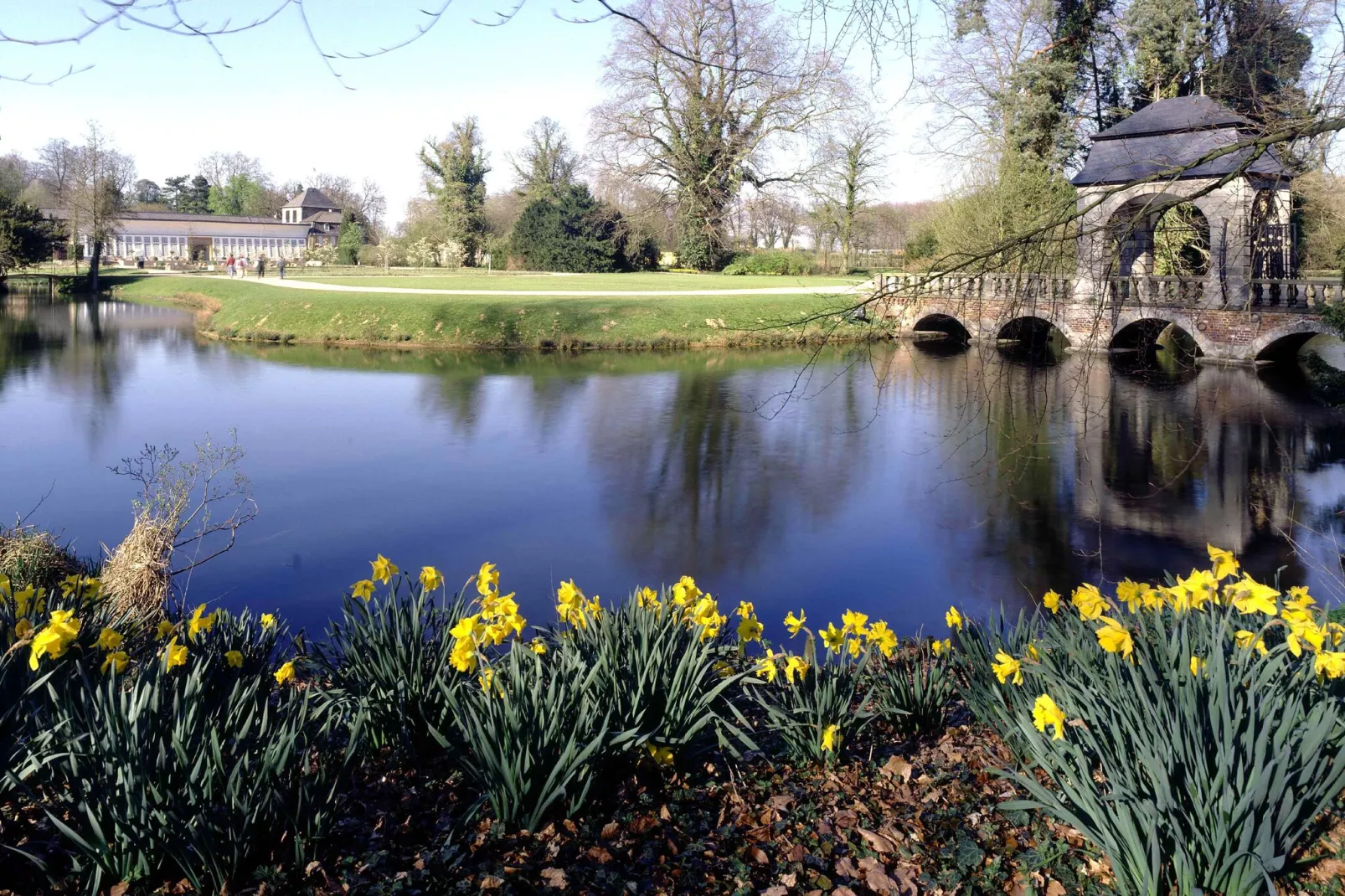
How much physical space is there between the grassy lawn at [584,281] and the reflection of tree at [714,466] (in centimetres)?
1282

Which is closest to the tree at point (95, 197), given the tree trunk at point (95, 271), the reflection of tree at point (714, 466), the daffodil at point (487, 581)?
the tree trunk at point (95, 271)

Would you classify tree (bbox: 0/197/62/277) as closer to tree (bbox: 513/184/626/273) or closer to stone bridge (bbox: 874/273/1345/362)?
tree (bbox: 513/184/626/273)

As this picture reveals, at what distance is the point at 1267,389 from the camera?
16844 mm

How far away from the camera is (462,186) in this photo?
48.2 m

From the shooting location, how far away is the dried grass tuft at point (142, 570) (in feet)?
20.3

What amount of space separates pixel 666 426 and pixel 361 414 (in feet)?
14.6

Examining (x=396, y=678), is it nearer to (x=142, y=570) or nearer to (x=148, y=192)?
(x=142, y=570)

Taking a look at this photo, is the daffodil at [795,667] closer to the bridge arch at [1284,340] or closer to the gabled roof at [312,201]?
the bridge arch at [1284,340]

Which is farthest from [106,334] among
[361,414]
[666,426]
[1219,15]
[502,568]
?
[1219,15]

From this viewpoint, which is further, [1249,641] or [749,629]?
[749,629]

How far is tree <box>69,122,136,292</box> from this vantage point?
43.7m

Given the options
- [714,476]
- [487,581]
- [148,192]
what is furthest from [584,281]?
[148,192]

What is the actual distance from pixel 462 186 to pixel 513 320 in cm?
2729

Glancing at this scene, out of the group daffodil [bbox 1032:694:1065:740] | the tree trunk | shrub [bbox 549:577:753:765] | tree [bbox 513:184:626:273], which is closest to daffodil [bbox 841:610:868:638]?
shrub [bbox 549:577:753:765]
